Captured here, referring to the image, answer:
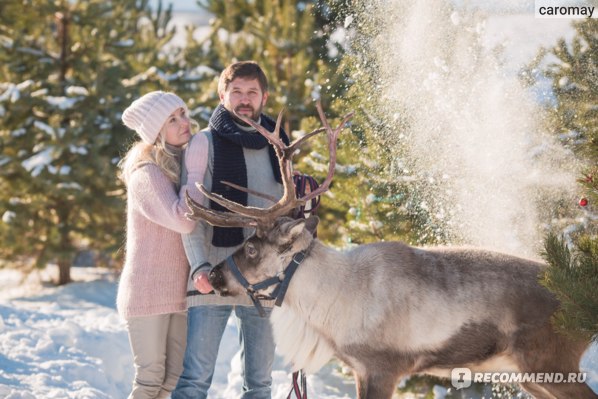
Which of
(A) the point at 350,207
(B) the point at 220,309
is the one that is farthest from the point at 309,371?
(A) the point at 350,207

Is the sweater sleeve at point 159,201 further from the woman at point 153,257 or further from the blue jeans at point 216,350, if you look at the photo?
the blue jeans at point 216,350

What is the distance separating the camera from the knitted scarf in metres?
3.63

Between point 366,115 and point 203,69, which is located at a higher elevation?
point 203,69

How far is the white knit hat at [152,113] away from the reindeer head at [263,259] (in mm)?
775

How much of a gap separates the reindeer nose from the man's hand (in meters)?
0.02

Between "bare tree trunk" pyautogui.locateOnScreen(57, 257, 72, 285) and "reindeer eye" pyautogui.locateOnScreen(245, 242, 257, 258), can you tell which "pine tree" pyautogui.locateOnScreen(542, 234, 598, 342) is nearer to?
"reindeer eye" pyautogui.locateOnScreen(245, 242, 257, 258)

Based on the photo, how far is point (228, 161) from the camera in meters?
3.64

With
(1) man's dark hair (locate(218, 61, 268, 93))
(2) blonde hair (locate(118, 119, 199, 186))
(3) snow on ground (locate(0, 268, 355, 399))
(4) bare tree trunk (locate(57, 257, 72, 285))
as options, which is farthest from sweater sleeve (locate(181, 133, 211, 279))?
(4) bare tree trunk (locate(57, 257, 72, 285))

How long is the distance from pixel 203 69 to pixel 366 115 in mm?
5280

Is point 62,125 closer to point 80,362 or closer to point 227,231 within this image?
point 80,362

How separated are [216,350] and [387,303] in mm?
925

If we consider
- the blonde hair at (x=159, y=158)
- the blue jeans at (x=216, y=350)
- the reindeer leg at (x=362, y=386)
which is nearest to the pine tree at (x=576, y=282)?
the reindeer leg at (x=362, y=386)

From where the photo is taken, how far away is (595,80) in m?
4.27

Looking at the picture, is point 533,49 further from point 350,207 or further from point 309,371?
point 309,371
